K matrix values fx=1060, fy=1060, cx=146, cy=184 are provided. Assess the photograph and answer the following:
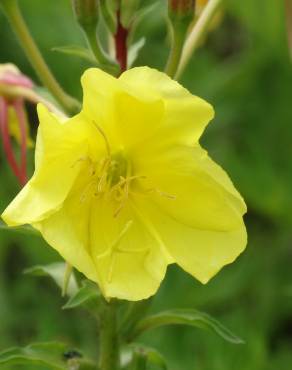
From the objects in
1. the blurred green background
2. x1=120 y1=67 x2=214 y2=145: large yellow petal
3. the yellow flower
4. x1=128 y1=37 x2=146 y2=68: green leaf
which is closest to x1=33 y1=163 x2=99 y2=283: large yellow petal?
the yellow flower

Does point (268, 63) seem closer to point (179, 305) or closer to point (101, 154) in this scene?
point (179, 305)

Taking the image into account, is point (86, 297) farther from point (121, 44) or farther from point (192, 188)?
point (121, 44)

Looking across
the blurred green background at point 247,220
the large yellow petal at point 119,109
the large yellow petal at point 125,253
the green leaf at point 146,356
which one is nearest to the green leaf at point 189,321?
the green leaf at point 146,356

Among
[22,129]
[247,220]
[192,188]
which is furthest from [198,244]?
[247,220]

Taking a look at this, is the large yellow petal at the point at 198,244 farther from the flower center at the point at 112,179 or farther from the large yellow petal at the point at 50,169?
the large yellow petal at the point at 50,169

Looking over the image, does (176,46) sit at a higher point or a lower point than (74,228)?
higher
